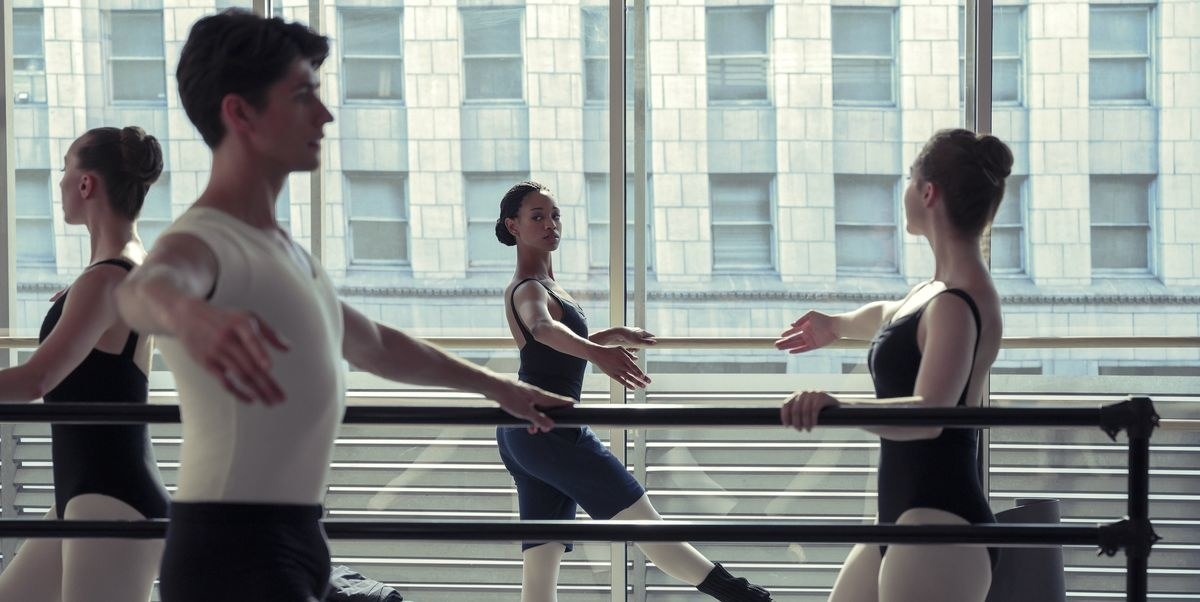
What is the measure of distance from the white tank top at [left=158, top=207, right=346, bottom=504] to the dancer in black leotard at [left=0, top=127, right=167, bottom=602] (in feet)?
2.12

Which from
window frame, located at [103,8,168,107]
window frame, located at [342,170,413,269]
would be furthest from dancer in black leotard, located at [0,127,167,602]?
window frame, located at [103,8,168,107]

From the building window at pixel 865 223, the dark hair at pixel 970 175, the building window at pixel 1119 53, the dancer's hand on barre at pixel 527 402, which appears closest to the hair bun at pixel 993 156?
the dark hair at pixel 970 175

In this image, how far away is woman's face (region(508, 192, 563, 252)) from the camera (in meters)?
3.66

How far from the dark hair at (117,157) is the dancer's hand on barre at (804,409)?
1.38 metres

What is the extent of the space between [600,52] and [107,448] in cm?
297

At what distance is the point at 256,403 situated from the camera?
128 centimetres

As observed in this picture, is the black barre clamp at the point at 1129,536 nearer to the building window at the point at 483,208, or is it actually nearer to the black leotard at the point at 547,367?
the black leotard at the point at 547,367

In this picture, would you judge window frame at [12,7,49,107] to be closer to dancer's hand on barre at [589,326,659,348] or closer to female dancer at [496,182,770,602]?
female dancer at [496,182,770,602]

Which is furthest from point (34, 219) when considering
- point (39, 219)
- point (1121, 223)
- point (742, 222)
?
point (1121, 223)

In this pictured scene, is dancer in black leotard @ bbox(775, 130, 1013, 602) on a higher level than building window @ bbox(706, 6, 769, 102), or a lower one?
lower

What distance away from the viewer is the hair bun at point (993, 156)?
207cm

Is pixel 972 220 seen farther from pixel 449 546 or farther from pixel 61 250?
pixel 61 250

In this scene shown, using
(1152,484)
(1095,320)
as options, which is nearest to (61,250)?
(1095,320)

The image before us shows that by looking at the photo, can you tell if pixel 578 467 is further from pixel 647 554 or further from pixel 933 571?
pixel 933 571
